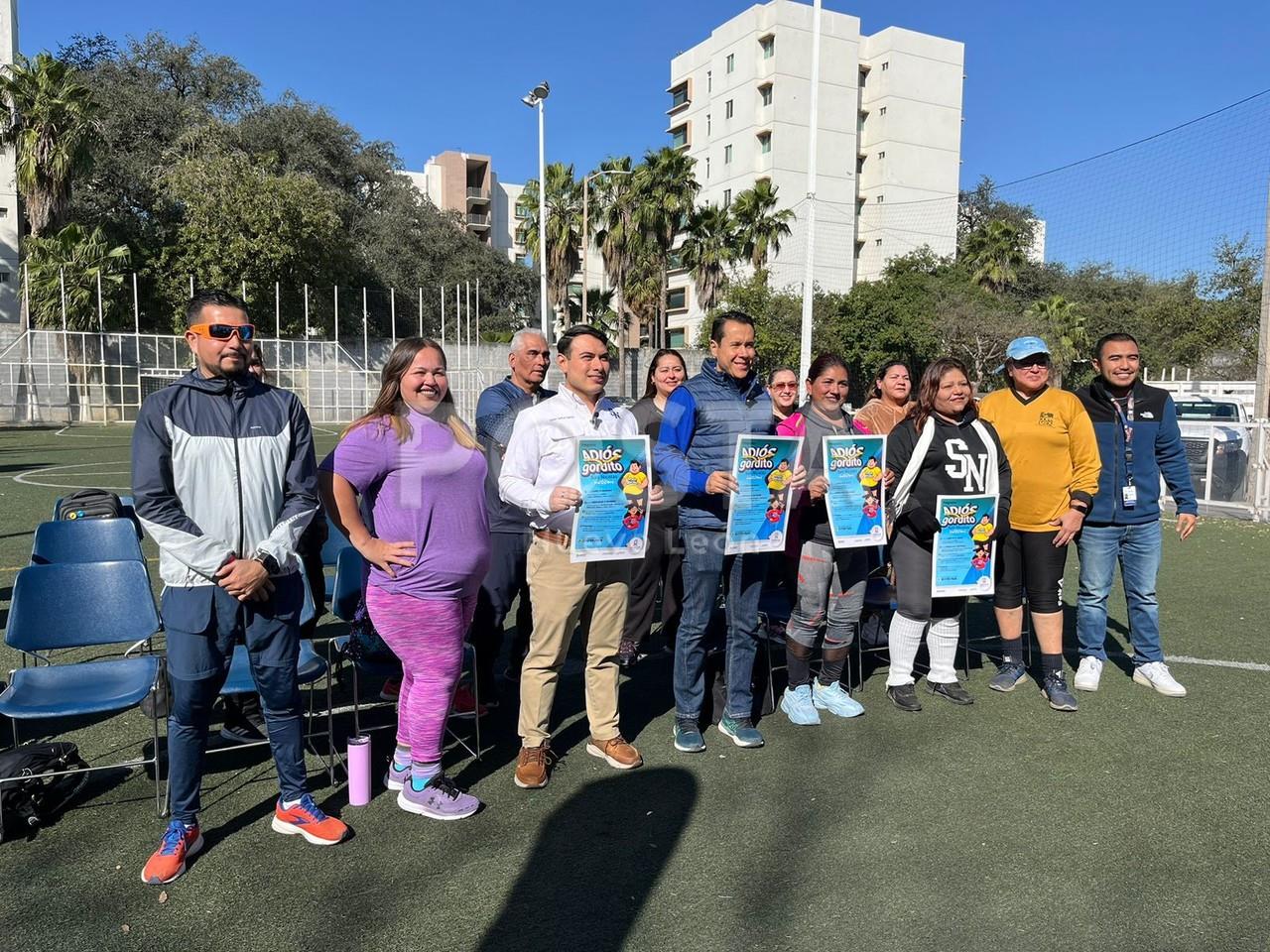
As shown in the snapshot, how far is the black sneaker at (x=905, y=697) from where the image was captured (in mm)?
4922

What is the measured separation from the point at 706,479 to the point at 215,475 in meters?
1.99

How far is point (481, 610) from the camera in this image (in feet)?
15.7

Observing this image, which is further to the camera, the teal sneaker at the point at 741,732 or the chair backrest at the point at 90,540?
the chair backrest at the point at 90,540

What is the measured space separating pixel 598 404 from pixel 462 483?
0.76 meters

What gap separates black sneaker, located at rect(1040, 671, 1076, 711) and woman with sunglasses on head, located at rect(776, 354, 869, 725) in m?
1.09

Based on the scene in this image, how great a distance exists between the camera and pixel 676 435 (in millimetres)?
4203

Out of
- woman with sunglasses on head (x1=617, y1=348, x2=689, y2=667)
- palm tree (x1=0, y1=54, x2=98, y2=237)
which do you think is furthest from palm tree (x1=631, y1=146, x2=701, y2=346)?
woman with sunglasses on head (x1=617, y1=348, x2=689, y2=667)

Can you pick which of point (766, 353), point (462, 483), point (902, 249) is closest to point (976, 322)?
point (766, 353)

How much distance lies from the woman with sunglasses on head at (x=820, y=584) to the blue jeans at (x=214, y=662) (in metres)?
2.50

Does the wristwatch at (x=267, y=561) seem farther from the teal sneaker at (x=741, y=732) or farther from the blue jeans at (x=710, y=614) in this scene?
the teal sneaker at (x=741, y=732)

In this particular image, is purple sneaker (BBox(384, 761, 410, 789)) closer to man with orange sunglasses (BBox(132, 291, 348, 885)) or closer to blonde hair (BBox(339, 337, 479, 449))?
man with orange sunglasses (BBox(132, 291, 348, 885))

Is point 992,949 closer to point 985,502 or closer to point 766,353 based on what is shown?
point 985,502

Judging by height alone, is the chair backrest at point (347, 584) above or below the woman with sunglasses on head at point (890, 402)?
below

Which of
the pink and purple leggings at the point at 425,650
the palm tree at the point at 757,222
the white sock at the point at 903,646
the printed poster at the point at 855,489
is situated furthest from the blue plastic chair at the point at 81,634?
the palm tree at the point at 757,222
